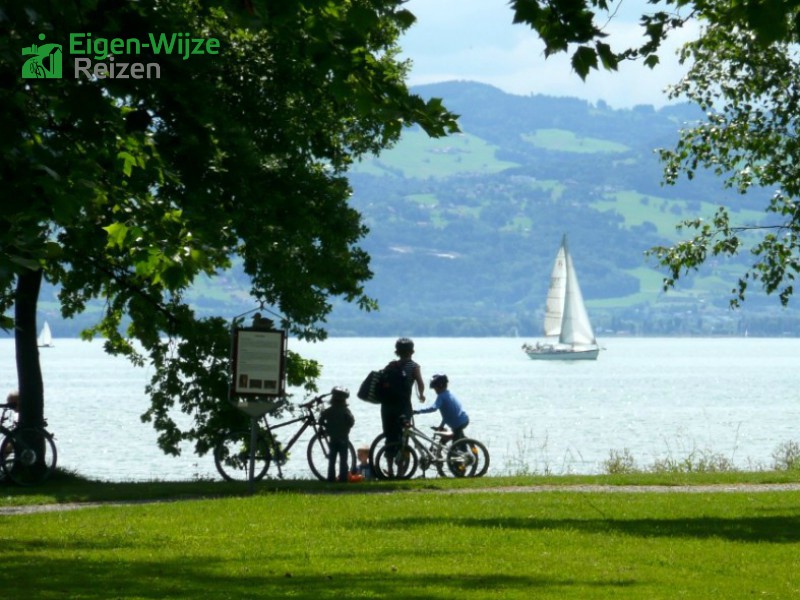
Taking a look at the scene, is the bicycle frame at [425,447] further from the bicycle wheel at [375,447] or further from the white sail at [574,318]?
the white sail at [574,318]

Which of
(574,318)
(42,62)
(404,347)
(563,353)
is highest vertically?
(574,318)

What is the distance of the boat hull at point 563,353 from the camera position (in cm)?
14075

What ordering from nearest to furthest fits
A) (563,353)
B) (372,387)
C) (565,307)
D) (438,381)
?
(372,387) < (438,381) < (565,307) < (563,353)

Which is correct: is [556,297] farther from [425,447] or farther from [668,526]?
[668,526]

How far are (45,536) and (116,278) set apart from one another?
28.8ft

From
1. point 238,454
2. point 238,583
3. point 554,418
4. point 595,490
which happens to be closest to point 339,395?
point 238,454

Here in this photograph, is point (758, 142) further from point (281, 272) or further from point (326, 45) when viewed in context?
point (326, 45)

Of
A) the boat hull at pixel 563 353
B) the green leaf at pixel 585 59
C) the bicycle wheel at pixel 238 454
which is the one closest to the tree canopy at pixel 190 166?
the bicycle wheel at pixel 238 454

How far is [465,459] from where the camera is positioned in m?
21.7

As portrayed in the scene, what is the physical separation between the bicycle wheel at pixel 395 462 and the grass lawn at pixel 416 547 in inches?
107

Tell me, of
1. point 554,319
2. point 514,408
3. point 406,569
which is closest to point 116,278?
point 406,569

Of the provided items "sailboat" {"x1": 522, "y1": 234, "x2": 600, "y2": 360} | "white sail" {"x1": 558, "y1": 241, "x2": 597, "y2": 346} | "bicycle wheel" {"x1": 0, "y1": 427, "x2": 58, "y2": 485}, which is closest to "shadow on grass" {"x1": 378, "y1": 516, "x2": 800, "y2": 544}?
"bicycle wheel" {"x1": 0, "y1": 427, "x2": 58, "y2": 485}

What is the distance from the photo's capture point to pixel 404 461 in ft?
69.5

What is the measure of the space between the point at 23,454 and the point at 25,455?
3 cm
